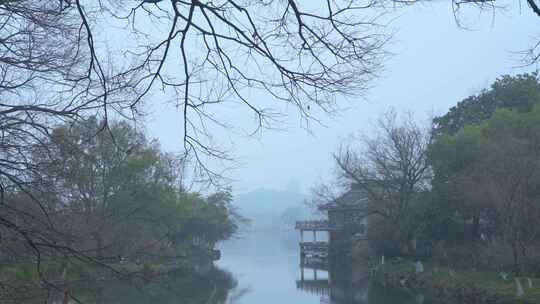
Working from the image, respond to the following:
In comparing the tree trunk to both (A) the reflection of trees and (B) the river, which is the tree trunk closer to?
(B) the river

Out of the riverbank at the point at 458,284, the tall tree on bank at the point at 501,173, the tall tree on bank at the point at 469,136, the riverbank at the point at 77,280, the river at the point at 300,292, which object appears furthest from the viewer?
the tall tree on bank at the point at 469,136

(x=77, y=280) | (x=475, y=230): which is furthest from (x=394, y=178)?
(x=77, y=280)

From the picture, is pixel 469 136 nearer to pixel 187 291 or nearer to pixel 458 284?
pixel 458 284

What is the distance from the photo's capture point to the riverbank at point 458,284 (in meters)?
14.4

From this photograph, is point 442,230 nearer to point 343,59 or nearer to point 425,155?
point 425,155

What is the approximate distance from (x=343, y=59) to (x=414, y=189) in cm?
2234

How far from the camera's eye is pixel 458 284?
1758 centimetres

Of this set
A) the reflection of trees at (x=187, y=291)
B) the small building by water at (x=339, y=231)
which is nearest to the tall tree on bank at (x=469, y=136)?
the small building by water at (x=339, y=231)

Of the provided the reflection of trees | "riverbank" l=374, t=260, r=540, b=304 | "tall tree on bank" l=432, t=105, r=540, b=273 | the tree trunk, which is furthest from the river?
the tree trunk

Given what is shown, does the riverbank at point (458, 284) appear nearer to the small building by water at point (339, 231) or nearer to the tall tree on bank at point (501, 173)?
the tall tree on bank at point (501, 173)

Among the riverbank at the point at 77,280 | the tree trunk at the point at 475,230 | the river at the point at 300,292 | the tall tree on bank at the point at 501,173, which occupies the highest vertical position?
the tall tree on bank at the point at 501,173

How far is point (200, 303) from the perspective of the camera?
17016 mm

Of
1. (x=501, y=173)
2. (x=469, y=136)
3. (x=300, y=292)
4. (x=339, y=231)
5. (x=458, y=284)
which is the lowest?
(x=300, y=292)

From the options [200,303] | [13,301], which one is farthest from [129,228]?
[13,301]
